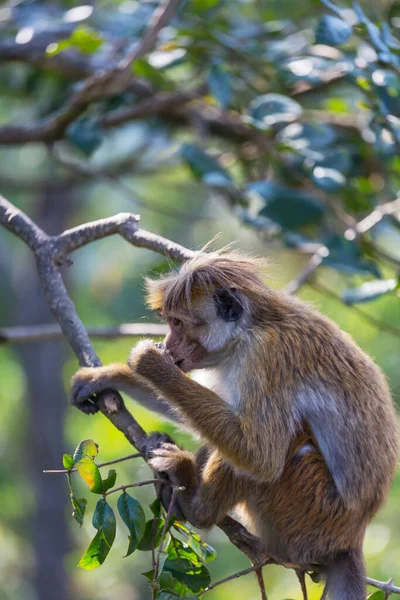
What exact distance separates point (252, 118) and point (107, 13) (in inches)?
123

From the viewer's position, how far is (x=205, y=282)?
3.78 metres

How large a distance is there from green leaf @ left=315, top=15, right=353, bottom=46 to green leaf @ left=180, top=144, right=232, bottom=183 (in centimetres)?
132

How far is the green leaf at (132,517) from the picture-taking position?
9.95ft

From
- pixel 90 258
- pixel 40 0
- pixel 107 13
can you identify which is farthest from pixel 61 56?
pixel 90 258

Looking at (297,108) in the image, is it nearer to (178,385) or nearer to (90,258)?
(178,385)

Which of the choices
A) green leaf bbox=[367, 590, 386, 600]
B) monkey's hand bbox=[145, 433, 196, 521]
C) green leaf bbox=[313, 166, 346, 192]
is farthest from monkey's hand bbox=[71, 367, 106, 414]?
green leaf bbox=[313, 166, 346, 192]

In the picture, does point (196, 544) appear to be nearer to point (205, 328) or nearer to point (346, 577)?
point (346, 577)

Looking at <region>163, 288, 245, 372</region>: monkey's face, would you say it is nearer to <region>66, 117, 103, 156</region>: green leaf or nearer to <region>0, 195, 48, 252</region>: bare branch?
<region>0, 195, 48, 252</region>: bare branch

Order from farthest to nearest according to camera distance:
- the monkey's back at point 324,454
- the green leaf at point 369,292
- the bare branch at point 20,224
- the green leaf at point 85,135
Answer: the green leaf at point 85,135, the green leaf at point 369,292, the bare branch at point 20,224, the monkey's back at point 324,454

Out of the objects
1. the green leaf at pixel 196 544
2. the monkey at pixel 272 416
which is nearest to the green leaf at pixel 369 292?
the monkey at pixel 272 416

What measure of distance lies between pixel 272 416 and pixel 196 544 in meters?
0.69

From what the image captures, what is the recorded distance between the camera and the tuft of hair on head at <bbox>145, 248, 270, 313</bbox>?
12.4 feet

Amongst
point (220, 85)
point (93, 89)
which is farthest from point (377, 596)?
point (93, 89)

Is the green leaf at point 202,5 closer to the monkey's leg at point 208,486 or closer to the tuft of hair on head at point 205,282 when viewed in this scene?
the tuft of hair on head at point 205,282
